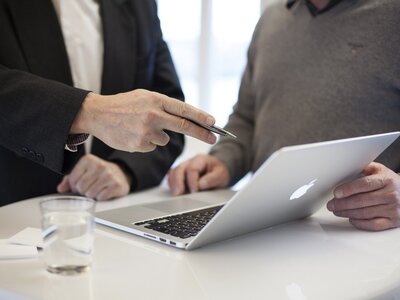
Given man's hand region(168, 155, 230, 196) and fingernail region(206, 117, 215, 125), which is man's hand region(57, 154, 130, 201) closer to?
man's hand region(168, 155, 230, 196)

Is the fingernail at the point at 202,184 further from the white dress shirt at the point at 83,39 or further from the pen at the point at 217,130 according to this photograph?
the pen at the point at 217,130

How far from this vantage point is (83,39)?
4.77 ft

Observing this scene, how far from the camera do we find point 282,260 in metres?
0.89

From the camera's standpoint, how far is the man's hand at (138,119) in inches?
37.2

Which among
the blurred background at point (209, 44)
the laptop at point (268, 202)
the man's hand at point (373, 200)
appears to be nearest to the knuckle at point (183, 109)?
the laptop at point (268, 202)

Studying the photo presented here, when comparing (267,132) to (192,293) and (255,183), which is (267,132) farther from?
(192,293)

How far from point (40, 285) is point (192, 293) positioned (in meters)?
0.19

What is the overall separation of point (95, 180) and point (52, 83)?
0.29 meters

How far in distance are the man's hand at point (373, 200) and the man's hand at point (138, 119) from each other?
275mm

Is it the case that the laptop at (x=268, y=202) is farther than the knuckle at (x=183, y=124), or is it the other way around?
the knuckle at (x=183, y=124)

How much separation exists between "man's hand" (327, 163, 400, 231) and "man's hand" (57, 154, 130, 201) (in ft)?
1.63

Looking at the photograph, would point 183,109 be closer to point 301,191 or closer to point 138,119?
point 138,119

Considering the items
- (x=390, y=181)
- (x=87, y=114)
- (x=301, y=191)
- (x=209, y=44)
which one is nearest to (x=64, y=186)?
(x=87, y=114)

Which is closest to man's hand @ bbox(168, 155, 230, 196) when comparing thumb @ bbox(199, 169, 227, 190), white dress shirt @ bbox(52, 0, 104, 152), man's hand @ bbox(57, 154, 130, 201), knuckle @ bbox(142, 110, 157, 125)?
thumb @ bbox(199, 169, 227, 190)
